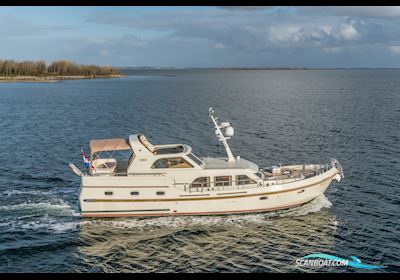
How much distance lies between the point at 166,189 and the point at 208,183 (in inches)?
107

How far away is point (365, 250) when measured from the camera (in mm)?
21875

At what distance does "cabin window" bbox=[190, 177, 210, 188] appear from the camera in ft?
88.3

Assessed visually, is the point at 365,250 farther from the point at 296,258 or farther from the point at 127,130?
the point at 127,130

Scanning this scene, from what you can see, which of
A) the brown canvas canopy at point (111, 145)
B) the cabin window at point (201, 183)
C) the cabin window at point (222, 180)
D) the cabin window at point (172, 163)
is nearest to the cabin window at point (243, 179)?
the cabin window at point (222, 180)

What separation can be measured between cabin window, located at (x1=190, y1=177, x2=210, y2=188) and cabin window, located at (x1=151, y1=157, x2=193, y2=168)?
1033mm

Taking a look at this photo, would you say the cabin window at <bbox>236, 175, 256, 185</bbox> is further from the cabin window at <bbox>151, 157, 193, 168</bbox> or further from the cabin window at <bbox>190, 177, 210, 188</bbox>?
the cabin window at <bbox>151, 157, 193, 168</bbox>

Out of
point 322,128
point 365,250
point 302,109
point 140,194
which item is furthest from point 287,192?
point 302,109

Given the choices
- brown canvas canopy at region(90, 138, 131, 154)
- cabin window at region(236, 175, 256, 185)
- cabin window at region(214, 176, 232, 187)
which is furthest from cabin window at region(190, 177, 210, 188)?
brown canvas canopy at region(90, 138, 131, 154)
